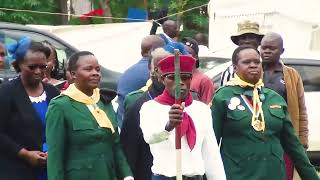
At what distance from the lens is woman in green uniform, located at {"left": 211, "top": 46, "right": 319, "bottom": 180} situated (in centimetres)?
614

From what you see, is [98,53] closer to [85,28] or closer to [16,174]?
[85,28]

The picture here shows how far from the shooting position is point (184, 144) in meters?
5.32

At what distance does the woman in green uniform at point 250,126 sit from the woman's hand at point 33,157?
1302 mm

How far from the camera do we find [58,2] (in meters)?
22.2

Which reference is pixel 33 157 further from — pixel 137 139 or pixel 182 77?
pixel 182 77

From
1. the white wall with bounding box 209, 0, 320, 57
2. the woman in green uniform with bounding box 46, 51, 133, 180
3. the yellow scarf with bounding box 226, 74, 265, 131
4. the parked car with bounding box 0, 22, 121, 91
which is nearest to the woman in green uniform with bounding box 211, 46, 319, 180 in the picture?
the yellow scarf with bounding box 226, 74, 265, 131

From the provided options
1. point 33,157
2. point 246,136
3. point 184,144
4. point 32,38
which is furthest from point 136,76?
point 32,38

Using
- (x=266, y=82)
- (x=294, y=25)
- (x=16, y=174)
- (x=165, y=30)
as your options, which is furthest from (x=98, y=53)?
(x=16, y=174)

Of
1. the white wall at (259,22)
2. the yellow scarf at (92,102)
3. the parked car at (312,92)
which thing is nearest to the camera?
the yellow scarf at (92,102)

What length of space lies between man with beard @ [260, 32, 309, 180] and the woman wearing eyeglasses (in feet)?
7.12

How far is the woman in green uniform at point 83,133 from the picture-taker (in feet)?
18.5

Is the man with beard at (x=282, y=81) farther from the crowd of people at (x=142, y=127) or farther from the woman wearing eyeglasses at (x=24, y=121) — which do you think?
the woman wearing eyeglasses at (x=24, y=121)

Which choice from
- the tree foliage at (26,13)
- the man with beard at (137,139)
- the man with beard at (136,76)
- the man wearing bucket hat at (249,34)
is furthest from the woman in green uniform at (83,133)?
the tree foliage at (26,13)

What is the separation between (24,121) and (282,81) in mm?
2471
